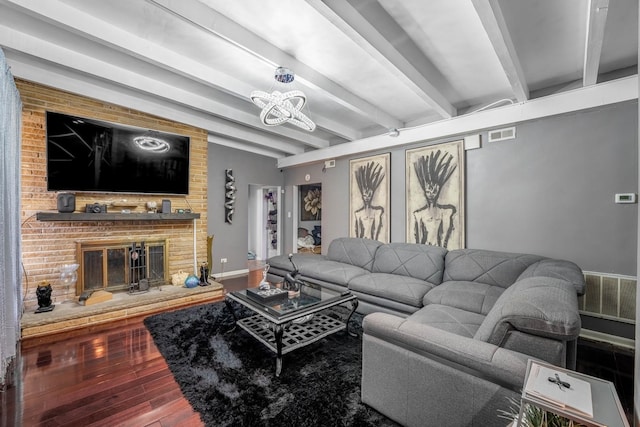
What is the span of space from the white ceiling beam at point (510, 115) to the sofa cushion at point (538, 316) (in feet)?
7.76

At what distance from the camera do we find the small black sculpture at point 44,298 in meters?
3.01

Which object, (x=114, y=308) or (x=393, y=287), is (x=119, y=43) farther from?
(x=393, y=287)

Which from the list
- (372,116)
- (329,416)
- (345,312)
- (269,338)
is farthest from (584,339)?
(372,116)

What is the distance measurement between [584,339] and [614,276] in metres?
0.72

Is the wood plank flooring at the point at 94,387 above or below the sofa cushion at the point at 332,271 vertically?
below

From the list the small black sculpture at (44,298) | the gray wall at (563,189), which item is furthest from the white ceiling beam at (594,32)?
the small black sculpture at (44,298)

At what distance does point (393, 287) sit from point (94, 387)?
2.73 metres

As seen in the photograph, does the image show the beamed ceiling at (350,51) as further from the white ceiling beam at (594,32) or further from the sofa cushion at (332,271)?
the sofa cushion at (332,271)

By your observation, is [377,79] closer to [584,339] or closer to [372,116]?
[372,116]

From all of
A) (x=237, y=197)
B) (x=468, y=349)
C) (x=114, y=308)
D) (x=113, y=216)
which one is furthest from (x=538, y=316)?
(x=237, y=197)

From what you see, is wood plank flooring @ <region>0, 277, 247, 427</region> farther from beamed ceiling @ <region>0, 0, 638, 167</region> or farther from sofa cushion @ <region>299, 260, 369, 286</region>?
beamed ceiling @ <region>0, 0, 638, 167</region>

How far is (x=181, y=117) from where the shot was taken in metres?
4.17

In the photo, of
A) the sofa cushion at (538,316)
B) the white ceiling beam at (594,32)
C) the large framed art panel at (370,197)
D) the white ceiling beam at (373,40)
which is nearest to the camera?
the sofa cushion at (538,316)

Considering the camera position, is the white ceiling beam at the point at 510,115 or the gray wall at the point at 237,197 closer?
the white ceiling beam at the point at 510,115
